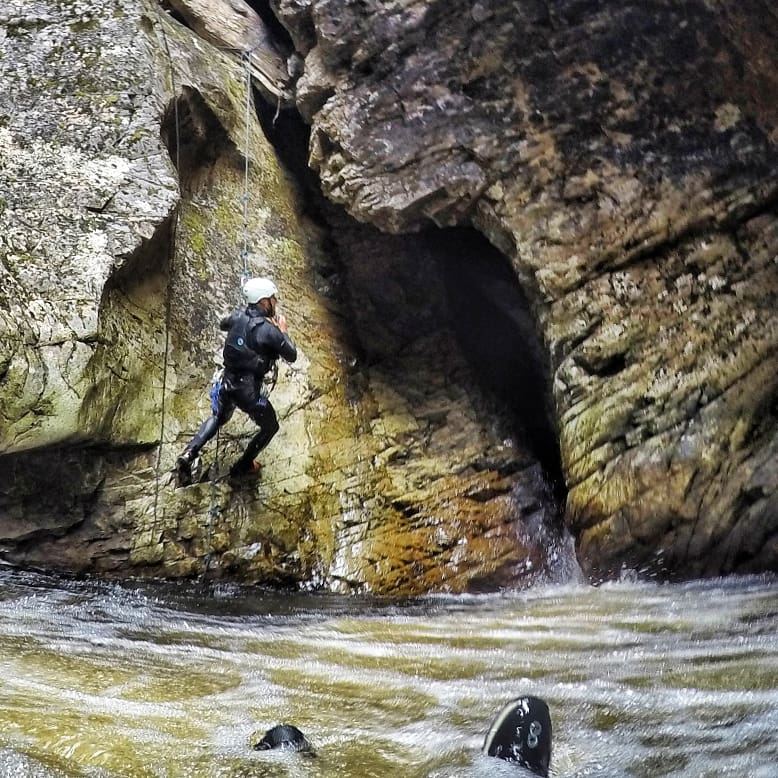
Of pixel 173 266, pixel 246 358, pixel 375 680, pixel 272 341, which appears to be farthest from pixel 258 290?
pixel 375 680

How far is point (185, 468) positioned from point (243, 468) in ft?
2.09

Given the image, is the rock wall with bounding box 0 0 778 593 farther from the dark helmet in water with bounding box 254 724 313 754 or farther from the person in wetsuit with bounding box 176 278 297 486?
the dark helmet in water with bounding box 254 724 313 754

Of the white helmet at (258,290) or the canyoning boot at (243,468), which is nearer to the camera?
the white helmet at (258,290)

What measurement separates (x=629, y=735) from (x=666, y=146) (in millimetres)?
6171

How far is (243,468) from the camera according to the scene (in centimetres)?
729

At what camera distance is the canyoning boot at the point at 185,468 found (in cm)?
Result: 684

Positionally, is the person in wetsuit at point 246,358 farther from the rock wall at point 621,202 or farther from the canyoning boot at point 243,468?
the rock wall at point 621,202

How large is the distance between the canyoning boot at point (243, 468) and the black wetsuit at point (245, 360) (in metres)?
0.49

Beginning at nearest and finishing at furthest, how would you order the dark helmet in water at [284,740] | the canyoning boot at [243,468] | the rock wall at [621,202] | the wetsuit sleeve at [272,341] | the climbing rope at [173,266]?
1. the dark helmet in water at [284,740]
2. the rock wall at [621,202]
3. the wetsuit sleeve at [272,341]
4. the climbing rope at [173,266]
5. the canyoning boot at [243,468]

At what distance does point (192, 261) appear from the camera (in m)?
8.42

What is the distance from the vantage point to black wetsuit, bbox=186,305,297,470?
22.5ft

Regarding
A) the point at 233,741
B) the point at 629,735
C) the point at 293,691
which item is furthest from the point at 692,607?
the point at 233,741

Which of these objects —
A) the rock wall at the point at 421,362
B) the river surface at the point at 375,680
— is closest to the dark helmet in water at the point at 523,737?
the river surface at the point at 375,680

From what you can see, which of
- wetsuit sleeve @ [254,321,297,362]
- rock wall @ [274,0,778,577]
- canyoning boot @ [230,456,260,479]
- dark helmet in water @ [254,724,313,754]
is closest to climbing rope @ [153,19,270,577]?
canyoning boot @ [230,456,260,479]
